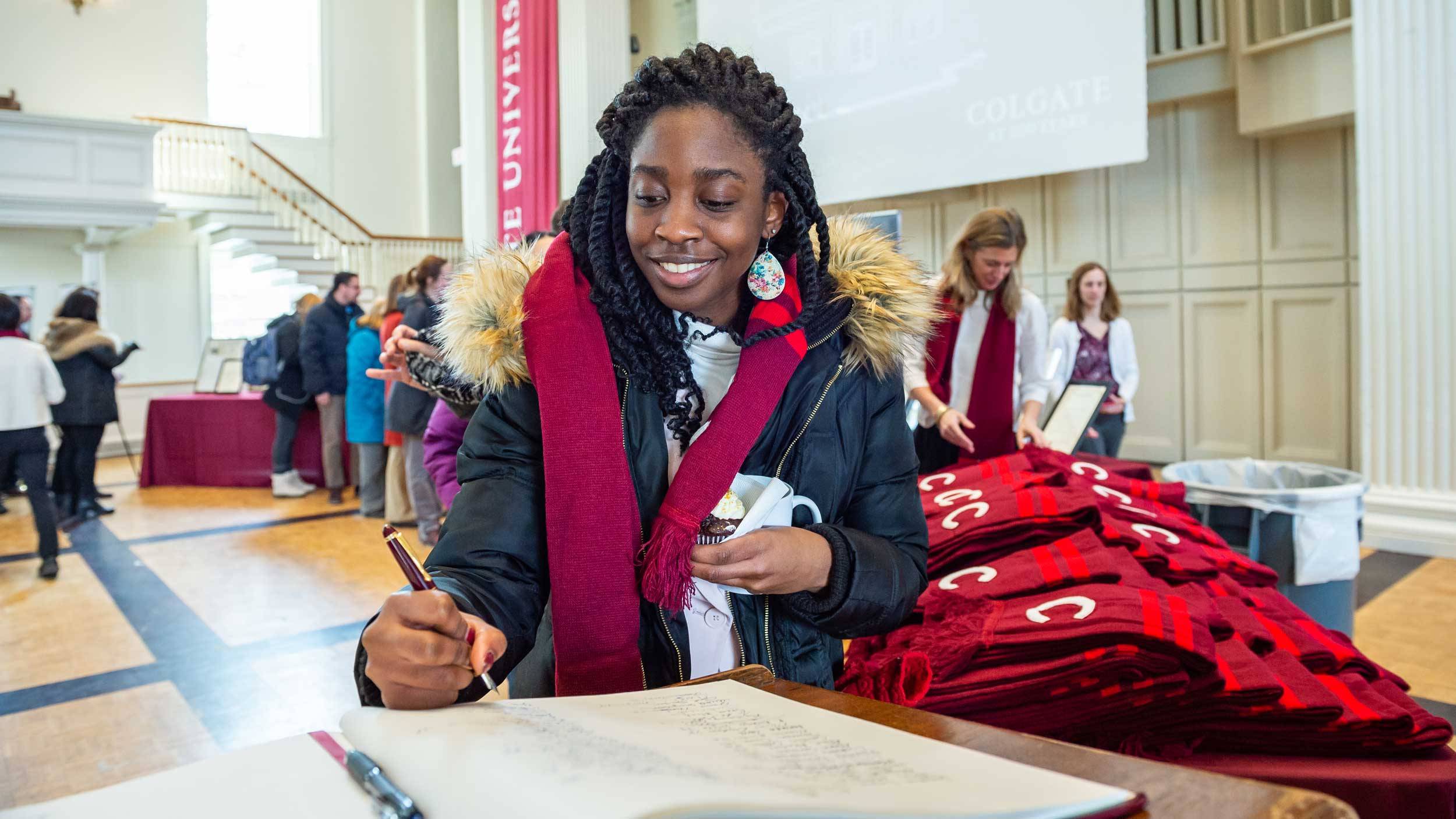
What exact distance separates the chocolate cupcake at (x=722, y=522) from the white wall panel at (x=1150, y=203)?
650 cm

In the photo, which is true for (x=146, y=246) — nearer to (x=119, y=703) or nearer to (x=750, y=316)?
(x=119, y=703)

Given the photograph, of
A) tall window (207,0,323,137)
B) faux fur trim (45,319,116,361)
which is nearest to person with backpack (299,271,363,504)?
faux fur trim (45,319,116,361)

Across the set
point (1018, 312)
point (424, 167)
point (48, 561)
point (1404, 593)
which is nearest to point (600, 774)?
point (1018, 312)

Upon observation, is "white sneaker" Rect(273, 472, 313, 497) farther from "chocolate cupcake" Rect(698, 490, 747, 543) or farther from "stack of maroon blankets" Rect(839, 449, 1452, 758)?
"chocolate cupcake" Rect(698, 490, 747, 543)

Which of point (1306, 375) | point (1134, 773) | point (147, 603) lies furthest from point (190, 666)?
point (1306, 375)

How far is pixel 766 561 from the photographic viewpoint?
2.82ft

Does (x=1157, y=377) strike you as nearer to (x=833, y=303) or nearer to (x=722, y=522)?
(x=833, y=303)

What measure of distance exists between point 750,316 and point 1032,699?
62 centimetres

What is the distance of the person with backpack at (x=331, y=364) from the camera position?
19.9ft

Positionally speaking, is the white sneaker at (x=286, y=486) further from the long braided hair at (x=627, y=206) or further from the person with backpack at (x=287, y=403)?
the long braided hair at (x=627, y=206)

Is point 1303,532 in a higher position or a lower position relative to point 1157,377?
lower

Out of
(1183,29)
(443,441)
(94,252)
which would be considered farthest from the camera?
(94,252)

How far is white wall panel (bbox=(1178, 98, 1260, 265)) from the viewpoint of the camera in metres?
6.19

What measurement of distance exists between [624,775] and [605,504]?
Answer: 0.48m
